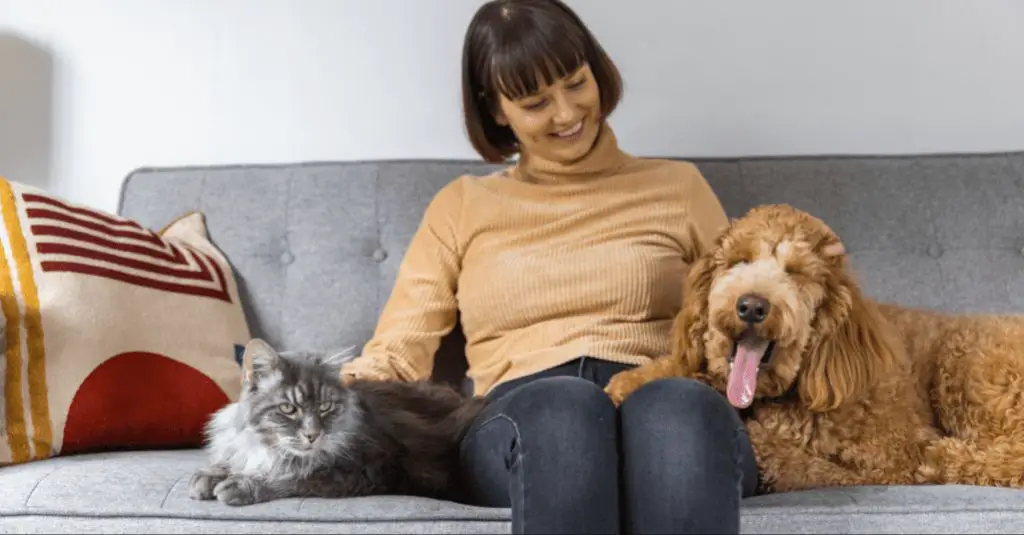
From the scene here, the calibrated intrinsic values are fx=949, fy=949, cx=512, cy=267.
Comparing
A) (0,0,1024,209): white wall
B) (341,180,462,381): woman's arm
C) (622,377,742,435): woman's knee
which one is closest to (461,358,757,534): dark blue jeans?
(622,377,742,435): woman's knee

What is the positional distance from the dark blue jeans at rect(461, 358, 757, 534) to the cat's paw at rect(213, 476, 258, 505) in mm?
345

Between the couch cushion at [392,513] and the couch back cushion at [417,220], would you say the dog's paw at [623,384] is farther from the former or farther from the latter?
the couch back cushion at [417,220]

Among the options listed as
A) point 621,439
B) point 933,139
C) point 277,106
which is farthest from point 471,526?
point 933,139

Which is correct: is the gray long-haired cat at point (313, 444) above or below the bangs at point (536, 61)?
below

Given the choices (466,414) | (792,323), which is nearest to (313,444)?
(466,414)

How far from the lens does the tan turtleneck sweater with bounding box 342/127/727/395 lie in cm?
174

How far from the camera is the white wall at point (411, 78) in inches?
93.8

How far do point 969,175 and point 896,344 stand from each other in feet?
2.73

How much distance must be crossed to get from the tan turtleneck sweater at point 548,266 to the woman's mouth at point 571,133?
0.06 meters

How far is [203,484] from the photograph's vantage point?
1.35 meters

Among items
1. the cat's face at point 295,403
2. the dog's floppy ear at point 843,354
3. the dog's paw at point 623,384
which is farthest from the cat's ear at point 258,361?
the dog's floppy ear at point 843,354

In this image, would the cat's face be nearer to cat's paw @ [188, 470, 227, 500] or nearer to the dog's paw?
cat's paw @ [188, 470, 227, 500]

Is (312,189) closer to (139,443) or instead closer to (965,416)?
(139,443)

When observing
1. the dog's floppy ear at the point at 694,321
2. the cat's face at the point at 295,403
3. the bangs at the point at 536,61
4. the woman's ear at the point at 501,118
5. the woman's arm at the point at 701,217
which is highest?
the bangs at the point at 536,61
